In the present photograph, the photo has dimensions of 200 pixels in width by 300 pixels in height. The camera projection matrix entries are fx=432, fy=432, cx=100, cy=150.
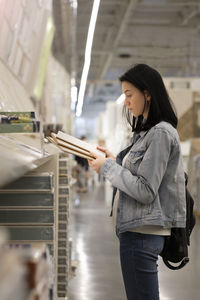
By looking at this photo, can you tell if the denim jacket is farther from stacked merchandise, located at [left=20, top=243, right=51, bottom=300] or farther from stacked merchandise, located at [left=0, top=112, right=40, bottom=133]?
stacked merchandise, located at [left=20, top=243, right=51, bottom=300]

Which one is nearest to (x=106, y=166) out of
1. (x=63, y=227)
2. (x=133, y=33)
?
(x=63, y=227)

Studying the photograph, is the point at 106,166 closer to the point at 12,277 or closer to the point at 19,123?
the point at 19,123

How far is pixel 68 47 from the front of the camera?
47.2 ft

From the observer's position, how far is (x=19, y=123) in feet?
5.78

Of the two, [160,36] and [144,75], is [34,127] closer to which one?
[144,75]

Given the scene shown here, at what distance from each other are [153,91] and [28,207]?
30.1 inches

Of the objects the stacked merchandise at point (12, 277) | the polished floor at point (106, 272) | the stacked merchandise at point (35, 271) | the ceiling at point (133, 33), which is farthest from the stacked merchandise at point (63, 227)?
the ceiling at point (133, 33)

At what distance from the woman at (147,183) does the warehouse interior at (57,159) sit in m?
0.33

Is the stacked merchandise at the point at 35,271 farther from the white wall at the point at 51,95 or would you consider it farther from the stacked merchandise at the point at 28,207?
the white wall at the point at 51,95

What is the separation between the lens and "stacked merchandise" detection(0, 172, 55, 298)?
5.96 ft

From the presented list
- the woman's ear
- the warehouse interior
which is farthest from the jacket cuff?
the woman's ear

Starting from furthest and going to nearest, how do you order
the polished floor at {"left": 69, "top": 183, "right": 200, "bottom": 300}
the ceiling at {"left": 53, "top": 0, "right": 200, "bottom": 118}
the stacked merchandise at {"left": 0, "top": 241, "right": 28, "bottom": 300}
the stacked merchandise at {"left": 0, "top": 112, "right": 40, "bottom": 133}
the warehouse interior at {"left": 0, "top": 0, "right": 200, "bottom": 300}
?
the ceiling at {"left": 53, "top": 0, "right": 200, "bottom": 118}, the polished floor at {"left": 69, "top": 183, "right": 200, "bottom": 300}, the stacked merchandise at {"left": 0, "top": 112, "right": 40, "bottom": 133}, the warehouse interior at {"left": 0, "top": 0, "right": 200, "bottom": 300}, the stacked merchandise at {"left": 0, "top": 241, "right": 28, "bottom": 300}

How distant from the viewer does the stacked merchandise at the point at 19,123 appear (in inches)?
66.9

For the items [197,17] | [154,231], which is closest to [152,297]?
[154,231]
